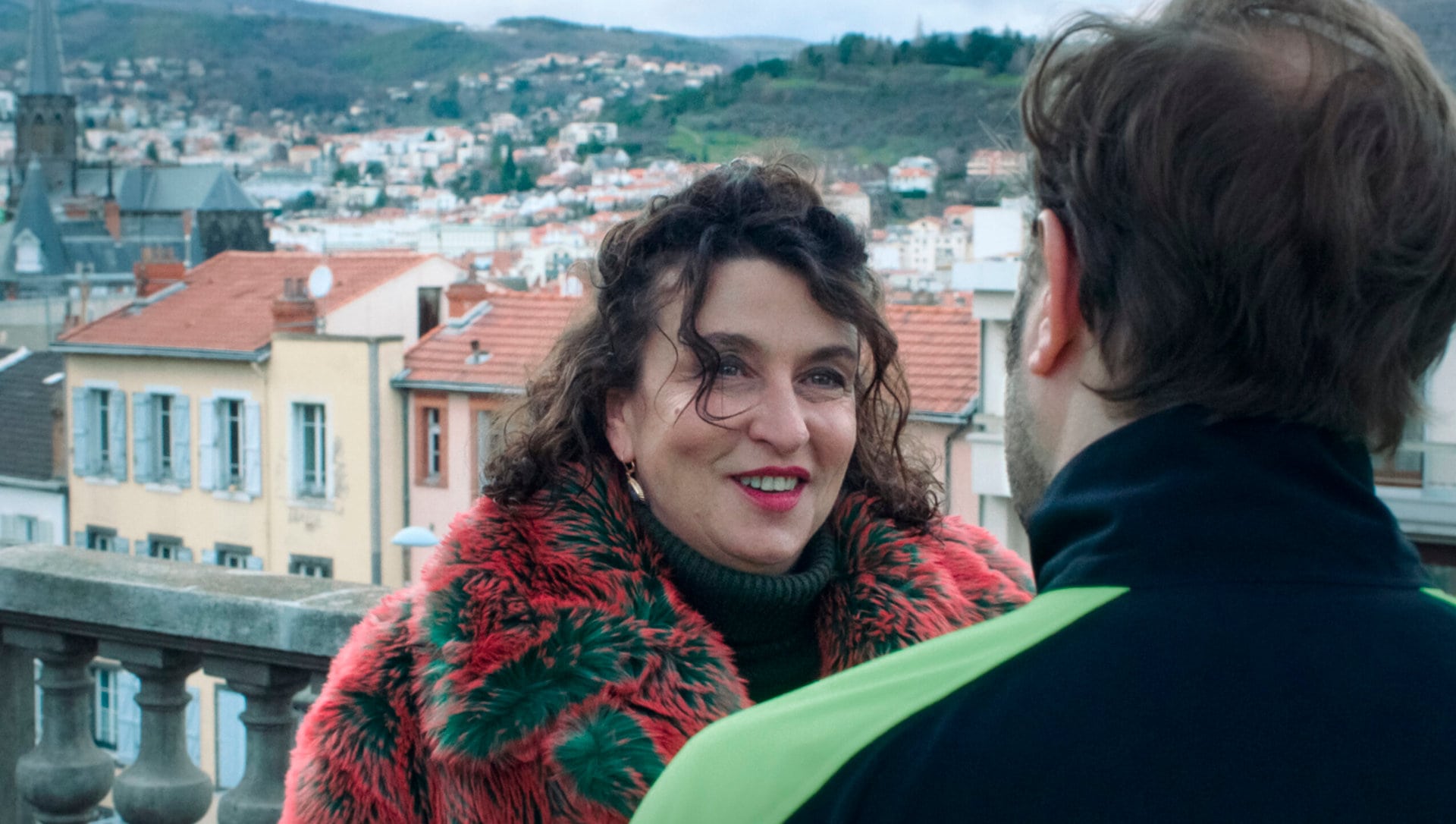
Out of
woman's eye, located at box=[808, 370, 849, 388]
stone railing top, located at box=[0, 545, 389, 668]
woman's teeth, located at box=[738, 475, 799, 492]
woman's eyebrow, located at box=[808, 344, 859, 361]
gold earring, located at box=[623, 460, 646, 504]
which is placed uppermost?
woman's eyebrow, located at box=[808, 344, 859, 361]

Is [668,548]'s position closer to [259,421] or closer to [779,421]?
[779,421]

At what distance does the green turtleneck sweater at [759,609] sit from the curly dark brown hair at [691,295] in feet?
0.54

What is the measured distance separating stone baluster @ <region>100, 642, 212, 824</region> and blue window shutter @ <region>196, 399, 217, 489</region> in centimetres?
2411

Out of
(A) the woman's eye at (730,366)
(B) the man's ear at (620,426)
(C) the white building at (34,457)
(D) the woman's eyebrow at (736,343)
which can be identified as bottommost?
(C) the white building at (34,457)

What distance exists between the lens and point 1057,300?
3.44 feet

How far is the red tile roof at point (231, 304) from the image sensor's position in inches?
1017

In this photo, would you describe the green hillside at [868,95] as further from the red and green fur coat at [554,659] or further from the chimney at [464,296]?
the red and green fur coat at [554,659]

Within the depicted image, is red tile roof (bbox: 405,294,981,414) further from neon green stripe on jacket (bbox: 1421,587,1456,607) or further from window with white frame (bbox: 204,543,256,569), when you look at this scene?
neon green stripe on jacket (bbox: 1421,587,1456,607)

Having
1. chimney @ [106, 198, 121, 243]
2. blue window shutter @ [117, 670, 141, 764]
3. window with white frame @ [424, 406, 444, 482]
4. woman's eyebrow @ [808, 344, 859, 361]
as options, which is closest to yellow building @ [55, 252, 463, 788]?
window with white frame @ [424, 406, 444, 482]

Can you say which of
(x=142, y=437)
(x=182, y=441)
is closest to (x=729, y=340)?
(x=182, y=441)

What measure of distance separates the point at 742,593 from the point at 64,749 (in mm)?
1536

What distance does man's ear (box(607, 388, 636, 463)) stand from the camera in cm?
211

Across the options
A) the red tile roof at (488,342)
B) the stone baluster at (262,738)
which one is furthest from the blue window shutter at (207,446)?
the stone baluster at (262,738)

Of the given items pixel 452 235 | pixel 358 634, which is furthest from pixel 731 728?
pixel 452 235
